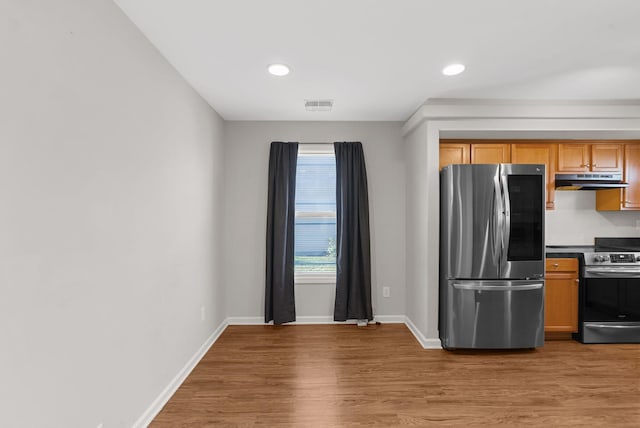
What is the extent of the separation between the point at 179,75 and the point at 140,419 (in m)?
2.46

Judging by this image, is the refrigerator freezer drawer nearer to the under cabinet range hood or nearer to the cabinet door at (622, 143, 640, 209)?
the under cabinet range hood

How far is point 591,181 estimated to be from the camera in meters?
3.81

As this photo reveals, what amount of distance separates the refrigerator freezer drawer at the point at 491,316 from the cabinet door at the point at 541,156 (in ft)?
4.25

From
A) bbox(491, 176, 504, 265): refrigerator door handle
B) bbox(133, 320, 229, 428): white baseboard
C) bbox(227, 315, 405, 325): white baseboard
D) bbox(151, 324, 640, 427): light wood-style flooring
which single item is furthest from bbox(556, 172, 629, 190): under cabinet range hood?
bbox(133, 320, 229, 428): white baseboard

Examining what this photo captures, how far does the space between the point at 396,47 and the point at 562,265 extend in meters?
2.92

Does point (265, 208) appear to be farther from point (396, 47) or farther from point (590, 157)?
point (590, 157)

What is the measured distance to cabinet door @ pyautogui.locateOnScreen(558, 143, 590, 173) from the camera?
3.89 metres

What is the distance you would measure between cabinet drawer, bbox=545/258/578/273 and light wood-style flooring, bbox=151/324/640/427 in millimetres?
777

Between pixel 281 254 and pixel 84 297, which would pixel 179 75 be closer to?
pixel 84 297

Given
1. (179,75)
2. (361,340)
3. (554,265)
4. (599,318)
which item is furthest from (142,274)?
(599,318)

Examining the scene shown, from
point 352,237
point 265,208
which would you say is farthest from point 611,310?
point 265,208

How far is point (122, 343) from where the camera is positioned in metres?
1.89

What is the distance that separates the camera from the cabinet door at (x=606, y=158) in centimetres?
391

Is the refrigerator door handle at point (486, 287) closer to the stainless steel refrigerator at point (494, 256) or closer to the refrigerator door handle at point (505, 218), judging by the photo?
the stainless steel refrigerator at point (494, 256)
